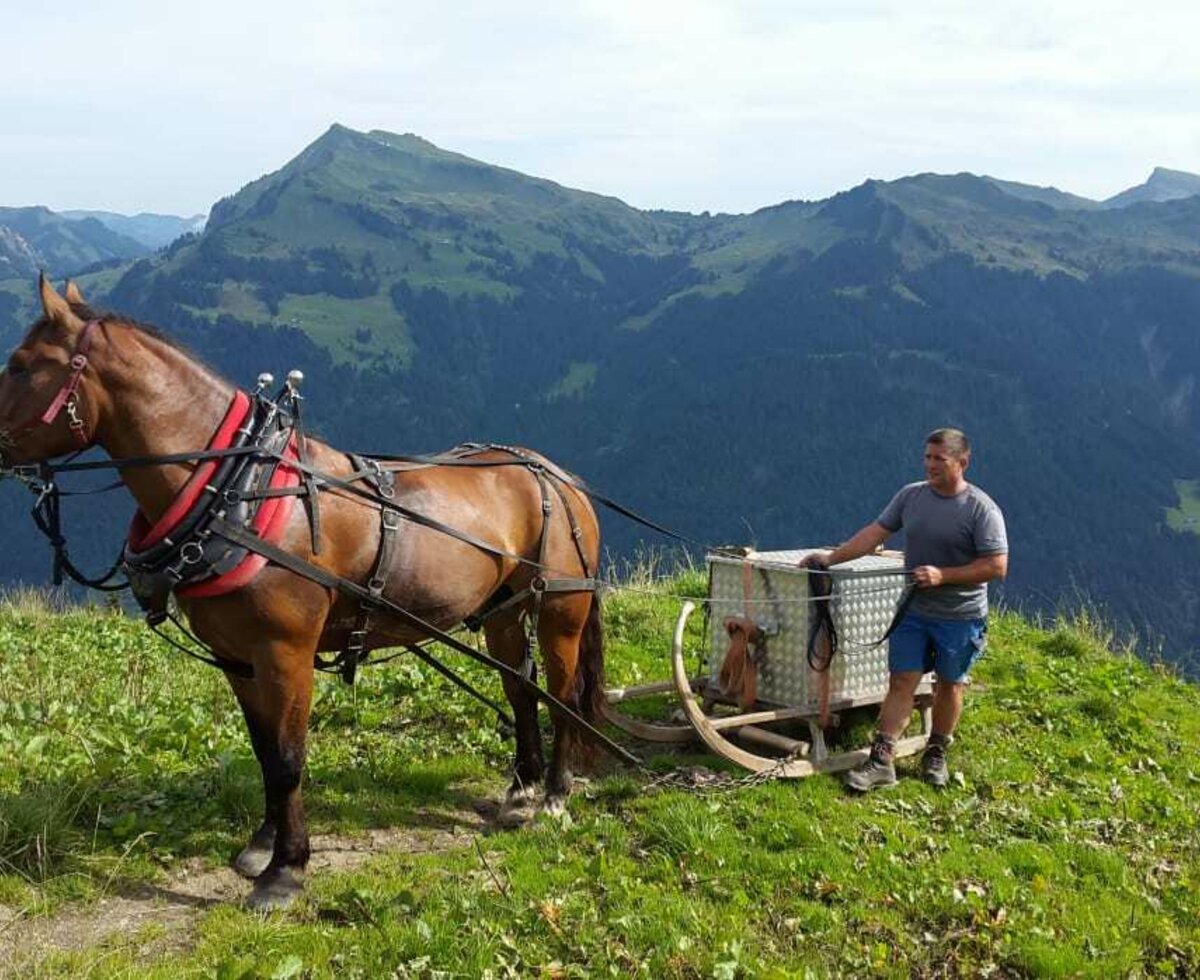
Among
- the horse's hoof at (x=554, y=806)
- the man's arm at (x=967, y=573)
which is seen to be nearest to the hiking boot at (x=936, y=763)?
the man's arm at (x=967, y=573)

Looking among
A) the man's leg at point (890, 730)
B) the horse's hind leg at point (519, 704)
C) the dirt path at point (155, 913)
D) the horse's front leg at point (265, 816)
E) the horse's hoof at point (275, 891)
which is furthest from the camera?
the man's leg at point (890, 730)

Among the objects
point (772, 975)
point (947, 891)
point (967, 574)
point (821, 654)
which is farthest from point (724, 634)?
point (772, 975)

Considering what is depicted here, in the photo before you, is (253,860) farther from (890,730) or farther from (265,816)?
(890,730)

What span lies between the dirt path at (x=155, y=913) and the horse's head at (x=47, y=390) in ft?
7.41

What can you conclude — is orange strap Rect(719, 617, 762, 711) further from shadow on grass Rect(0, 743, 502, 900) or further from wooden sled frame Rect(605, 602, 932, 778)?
shadow on grass Rect(0, 743, 502, 900)

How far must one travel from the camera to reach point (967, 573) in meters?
7.23

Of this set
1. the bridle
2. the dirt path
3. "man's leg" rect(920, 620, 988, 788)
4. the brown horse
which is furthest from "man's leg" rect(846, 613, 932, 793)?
the bridle

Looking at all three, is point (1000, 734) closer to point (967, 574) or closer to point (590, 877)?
point (967, 574)

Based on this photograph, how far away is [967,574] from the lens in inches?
285

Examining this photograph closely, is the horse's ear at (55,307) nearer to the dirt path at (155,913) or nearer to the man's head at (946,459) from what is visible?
the dirt path at (155,913)

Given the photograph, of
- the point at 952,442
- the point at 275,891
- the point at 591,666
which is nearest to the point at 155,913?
the point at 275,891

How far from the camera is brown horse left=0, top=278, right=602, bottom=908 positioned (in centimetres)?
510

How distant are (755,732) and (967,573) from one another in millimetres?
1962

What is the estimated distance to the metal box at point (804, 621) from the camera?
777 cm
